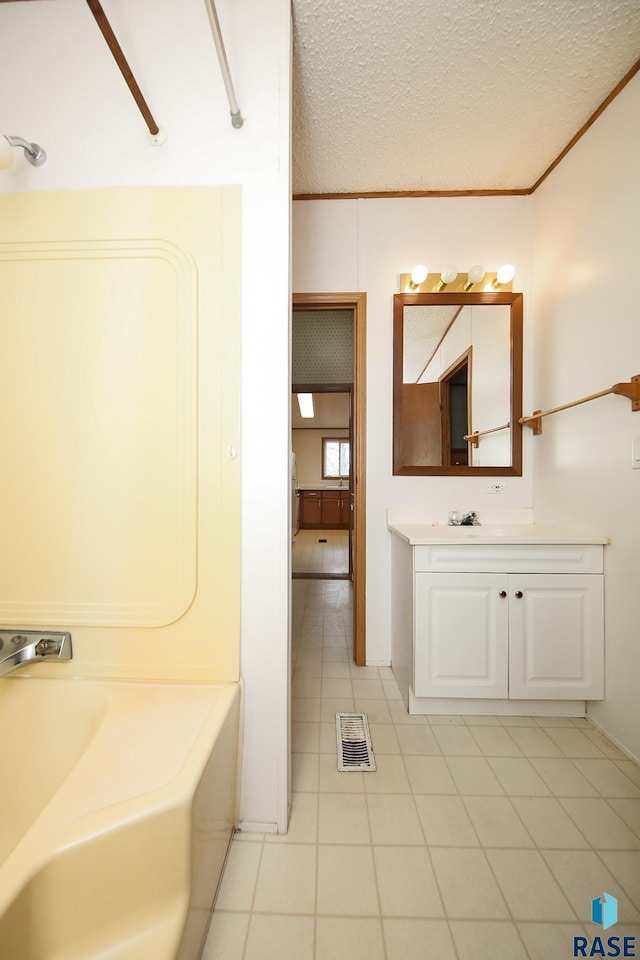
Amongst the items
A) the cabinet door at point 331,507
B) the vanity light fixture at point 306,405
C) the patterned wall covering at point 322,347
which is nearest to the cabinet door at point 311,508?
the cabinet door at point 331,507

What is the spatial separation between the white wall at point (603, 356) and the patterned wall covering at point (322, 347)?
1.55m

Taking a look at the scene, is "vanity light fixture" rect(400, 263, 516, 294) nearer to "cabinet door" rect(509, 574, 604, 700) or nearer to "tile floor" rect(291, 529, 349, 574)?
"cabinet door" rect(509, 574, 604, 700)

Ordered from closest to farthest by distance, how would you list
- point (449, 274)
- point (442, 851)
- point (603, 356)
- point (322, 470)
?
point (442, 851) < point (603, 356) < point (449, 274) < point (322, 470)

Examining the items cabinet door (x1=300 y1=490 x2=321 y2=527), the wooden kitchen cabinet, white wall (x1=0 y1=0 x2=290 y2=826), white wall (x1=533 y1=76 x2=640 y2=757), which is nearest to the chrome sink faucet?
white wall (x1=533 y1=76 x2=640 y2=757)

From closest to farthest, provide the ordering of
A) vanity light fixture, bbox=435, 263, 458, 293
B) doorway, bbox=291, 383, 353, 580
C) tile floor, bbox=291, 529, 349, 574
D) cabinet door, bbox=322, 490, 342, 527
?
vanity light fixture, bbox=435, 263, 458, 293 < tile floor, bbox=291, 529, 349, 574 < doorway, bbox=291, 383, 353, 580 < cabinet door, bbox=322, 490, 342, 527

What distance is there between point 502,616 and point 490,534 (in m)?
0.36

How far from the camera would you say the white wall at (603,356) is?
1413 millimetres

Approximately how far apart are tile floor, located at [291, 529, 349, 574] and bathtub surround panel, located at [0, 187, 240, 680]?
3294mm

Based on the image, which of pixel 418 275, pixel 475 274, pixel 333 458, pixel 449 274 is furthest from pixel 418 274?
pixel 333 458

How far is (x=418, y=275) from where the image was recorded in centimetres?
202

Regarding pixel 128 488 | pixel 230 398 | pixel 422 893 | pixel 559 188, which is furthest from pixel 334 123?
pixel 422 893

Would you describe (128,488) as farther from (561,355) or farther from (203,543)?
(561,355)

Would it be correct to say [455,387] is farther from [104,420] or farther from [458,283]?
[104,420]

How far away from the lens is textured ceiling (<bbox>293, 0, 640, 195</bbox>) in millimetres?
1256
